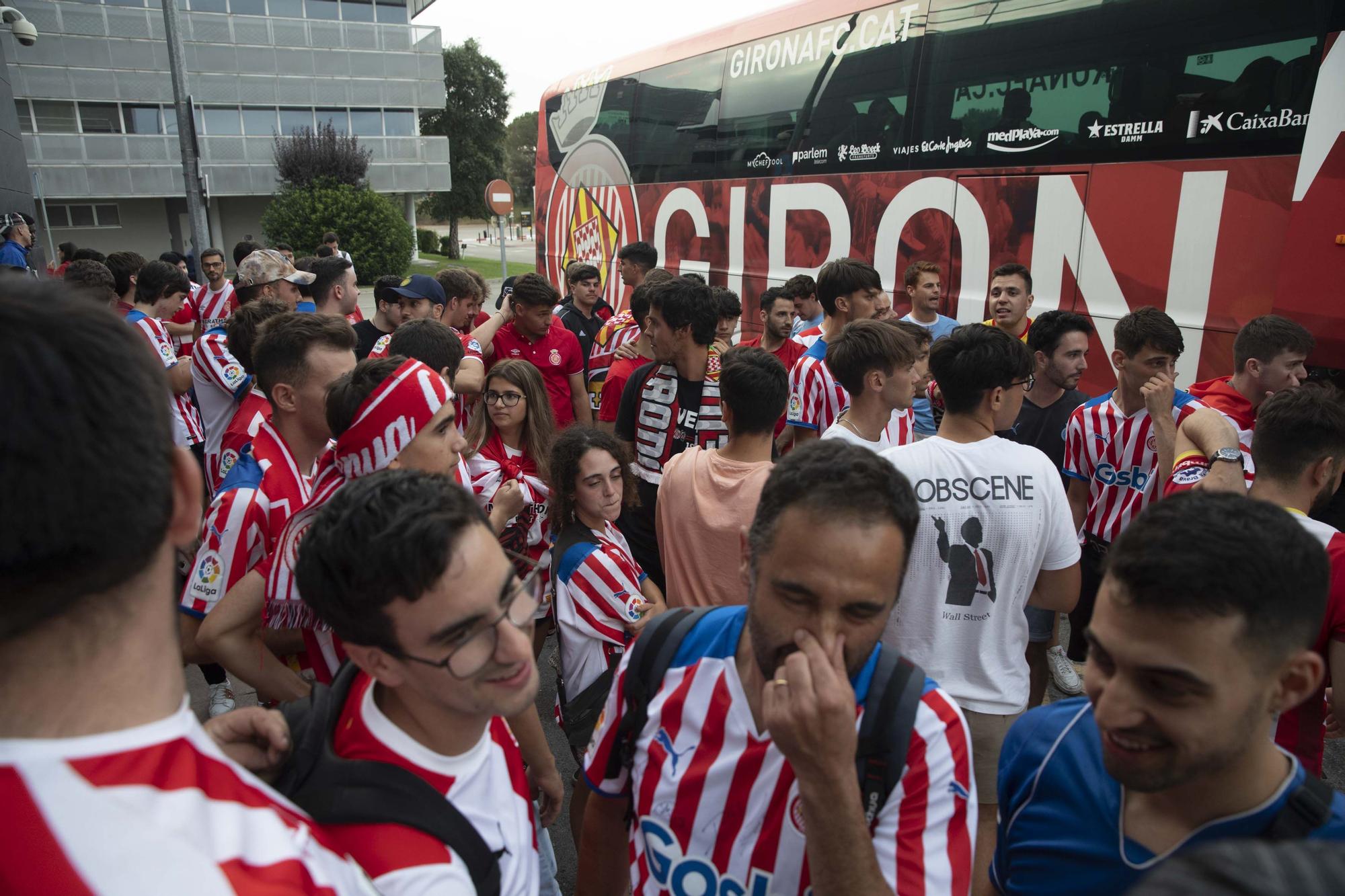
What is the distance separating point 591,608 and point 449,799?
5.11 ft

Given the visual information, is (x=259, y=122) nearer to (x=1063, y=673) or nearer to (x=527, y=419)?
(x=527, y=419)

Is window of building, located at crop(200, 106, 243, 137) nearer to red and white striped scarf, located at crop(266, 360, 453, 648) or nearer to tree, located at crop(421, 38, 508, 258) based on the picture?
tree, located at crop(421, 38, 508, 258)

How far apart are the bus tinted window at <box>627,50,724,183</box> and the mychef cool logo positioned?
5.84m

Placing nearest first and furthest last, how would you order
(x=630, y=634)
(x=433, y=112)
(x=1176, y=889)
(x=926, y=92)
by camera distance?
1. (x=1176, y=889)
2. (x=630, y=634)
3. (x=926, y=92)
4. (x=433, y=112)

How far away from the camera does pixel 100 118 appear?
99.8ft

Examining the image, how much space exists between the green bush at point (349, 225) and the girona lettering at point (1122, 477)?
26517 millimetres

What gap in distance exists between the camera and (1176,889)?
633 mm

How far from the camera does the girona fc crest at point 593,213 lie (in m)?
12.5

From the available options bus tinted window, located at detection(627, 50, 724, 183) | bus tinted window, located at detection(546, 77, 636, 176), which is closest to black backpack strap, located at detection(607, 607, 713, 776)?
bus tinted window, located at detection(627, 50, 724, 183)

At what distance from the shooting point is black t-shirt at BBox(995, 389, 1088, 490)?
15.4 feet

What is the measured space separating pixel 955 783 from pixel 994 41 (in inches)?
282

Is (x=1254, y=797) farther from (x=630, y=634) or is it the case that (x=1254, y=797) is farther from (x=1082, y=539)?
(x=1082, y=539)

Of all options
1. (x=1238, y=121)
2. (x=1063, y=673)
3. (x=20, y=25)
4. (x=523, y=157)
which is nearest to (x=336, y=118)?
(x=20, y=25)

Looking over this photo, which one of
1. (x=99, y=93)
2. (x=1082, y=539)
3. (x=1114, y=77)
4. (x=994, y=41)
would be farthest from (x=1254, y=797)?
(x=99, y=93)
